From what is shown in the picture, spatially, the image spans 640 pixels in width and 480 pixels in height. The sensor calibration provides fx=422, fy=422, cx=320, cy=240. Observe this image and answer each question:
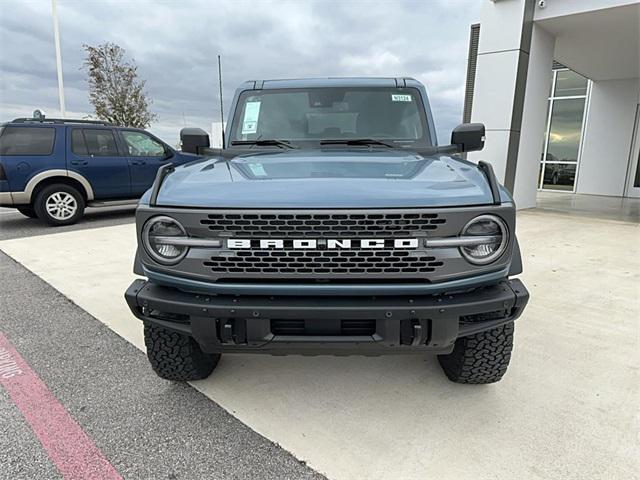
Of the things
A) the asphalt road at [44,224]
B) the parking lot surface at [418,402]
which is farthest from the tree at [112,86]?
the parking lot surface at [418,402]

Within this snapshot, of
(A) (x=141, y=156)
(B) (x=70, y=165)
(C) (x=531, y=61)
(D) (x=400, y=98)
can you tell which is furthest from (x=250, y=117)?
(C) (x=531, y=61)

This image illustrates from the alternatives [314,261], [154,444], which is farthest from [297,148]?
[154,444]

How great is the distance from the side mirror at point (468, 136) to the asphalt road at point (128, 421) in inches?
90.7

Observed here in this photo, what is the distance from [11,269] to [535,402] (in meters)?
5.53

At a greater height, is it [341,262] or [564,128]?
[564,128]

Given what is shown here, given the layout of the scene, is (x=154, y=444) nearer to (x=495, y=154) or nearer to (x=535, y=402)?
(x=535, y=402)

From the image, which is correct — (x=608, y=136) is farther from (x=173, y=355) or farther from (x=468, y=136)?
(x=173, y=355)

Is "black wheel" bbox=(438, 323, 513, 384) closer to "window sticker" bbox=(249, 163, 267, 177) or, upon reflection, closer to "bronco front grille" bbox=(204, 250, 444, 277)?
"bronco front grille" bbox=(204, 250, 444, 277)

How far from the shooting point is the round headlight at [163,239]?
6.17ft

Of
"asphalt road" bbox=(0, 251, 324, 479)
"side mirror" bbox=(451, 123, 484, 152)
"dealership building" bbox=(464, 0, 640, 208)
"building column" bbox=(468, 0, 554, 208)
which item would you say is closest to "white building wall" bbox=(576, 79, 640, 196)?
"dealership building" bbox=(464, 0, 640, 208)

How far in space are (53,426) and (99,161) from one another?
684 cm

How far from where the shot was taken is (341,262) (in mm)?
1813

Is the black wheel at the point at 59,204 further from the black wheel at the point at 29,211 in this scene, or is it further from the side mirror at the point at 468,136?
the side mirror at the point at 468,136

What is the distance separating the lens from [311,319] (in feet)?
5.90
